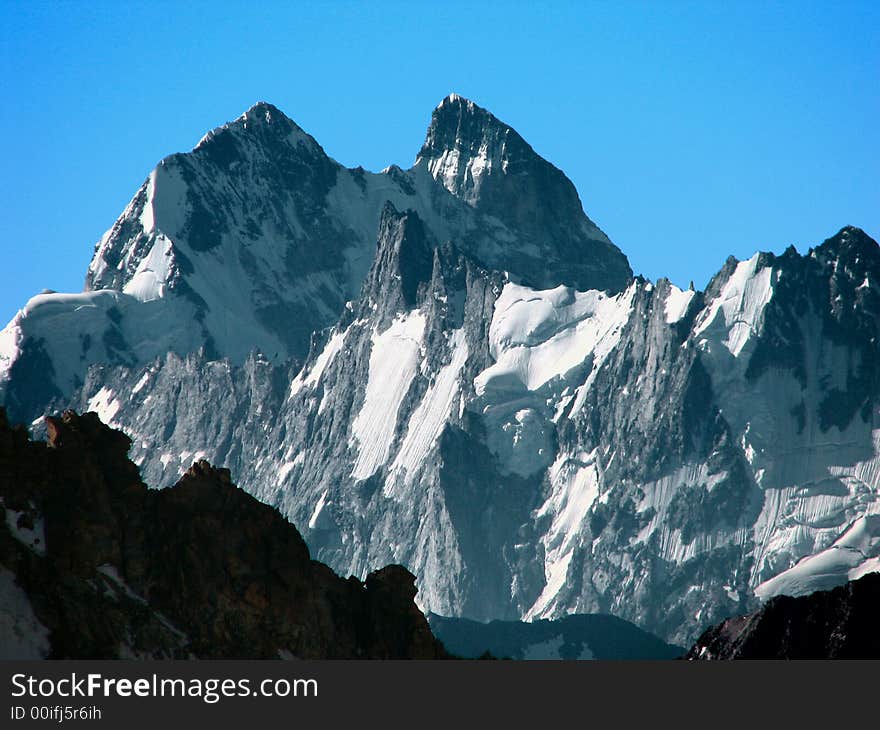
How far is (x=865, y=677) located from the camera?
154 meters

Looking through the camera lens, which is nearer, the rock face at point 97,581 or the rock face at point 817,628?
the rock face at point 817,628

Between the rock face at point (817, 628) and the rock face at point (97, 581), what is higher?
the rock face at point (97, 581)

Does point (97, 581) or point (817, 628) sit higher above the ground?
point (97, 581)

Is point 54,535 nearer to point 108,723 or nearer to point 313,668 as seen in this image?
point 313,668

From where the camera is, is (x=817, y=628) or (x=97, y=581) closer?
(x=817, y=628)

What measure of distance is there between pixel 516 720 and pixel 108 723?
25.5 m

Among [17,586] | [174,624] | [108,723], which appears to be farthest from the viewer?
[174,624]

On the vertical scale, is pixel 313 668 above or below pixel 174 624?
below

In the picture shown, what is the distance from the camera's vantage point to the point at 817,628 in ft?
600

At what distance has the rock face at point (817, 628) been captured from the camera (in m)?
179

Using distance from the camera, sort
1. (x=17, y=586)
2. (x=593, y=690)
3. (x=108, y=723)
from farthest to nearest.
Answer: (x=17, y=586) < (x=593, y=690) < (x=108, y=723)

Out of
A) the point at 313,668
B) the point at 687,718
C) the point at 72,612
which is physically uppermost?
the point at 72,612

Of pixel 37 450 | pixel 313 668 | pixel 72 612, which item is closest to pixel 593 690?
pixel 313 668

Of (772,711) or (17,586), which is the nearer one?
(772,711)
